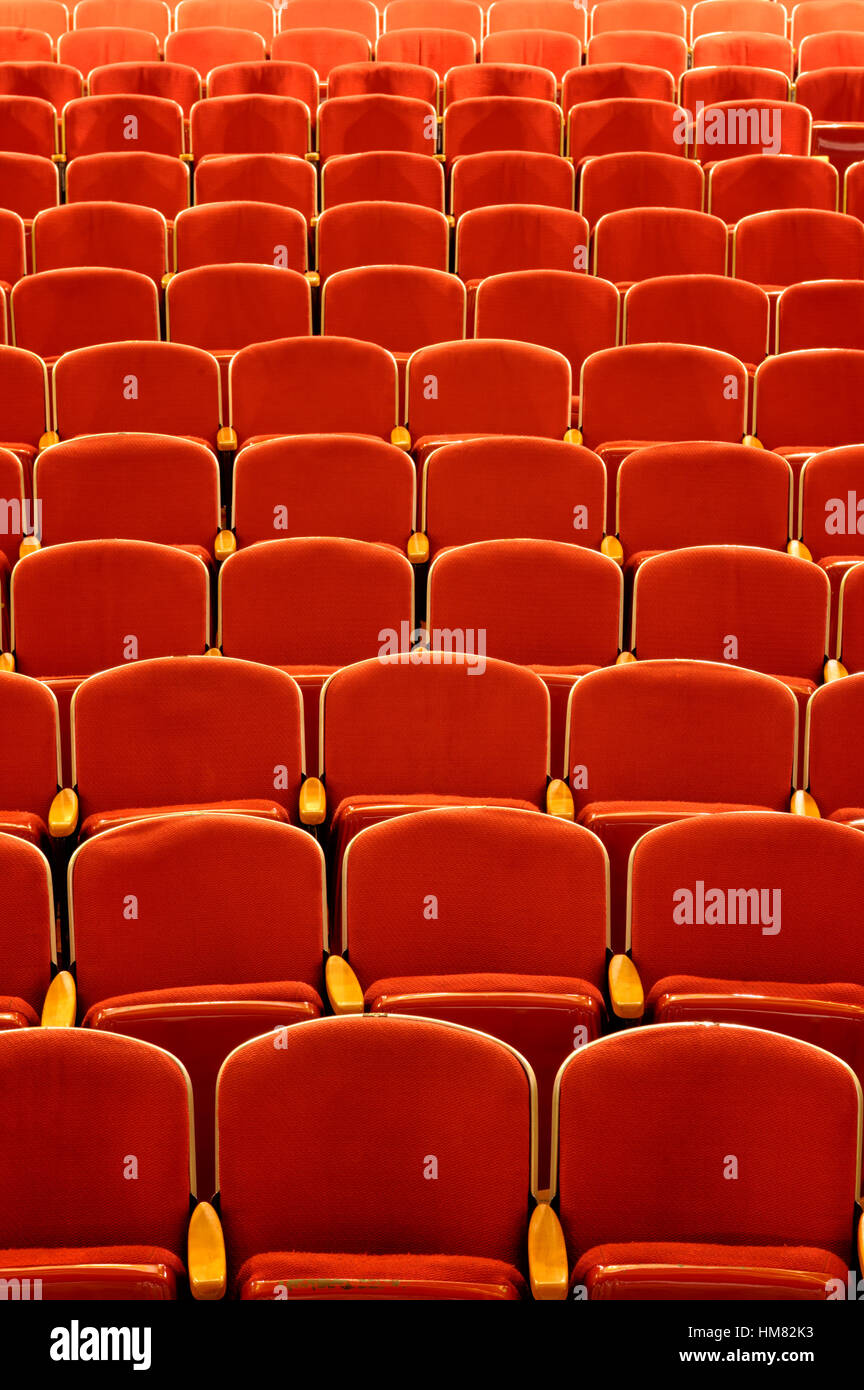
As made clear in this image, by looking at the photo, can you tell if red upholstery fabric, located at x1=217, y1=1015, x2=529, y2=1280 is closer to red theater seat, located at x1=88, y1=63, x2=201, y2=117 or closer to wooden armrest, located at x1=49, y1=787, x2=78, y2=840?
wooden armrest, located at x1=49, y1=787, x2=78, y2=840

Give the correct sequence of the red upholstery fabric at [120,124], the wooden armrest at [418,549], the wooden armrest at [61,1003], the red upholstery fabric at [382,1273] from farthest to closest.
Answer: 1. the red upholstery fabric at [120,124]
2. the wooden armrest at [418,549]
3. the wooden armrest at [61,1003]
4. the red upholstery fabric at [382,1273]

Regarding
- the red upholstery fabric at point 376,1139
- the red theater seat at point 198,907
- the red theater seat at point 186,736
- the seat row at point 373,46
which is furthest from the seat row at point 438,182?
the red upholstery fabric at point 376,1139

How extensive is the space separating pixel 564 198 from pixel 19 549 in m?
1.13

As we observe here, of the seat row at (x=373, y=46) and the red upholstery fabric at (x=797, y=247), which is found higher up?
the seat row at (x=373, y=46)

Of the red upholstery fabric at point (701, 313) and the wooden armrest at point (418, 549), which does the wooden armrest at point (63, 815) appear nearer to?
the wooden armrest at point (418, 549)

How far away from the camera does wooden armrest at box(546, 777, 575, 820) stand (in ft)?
4.29

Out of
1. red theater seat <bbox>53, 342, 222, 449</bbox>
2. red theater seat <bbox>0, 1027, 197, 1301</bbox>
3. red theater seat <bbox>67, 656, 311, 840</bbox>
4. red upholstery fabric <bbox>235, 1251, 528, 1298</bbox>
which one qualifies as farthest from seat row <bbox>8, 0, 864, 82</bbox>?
red upholstery fabric <bbox>235, 1251, 528, 1298</bbox>

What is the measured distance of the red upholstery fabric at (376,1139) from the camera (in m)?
0.94

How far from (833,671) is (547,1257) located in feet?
2.50

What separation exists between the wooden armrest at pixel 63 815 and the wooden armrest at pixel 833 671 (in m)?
0.72

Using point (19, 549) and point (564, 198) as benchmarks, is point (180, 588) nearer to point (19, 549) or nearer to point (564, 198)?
point (19, 549)

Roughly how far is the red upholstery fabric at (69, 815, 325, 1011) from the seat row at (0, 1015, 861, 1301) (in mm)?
176

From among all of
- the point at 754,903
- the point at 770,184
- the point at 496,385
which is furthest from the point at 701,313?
the point at 754,903
